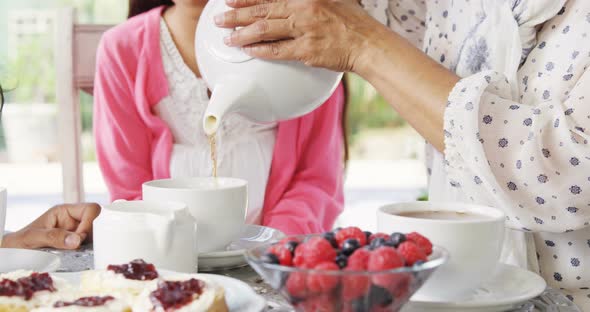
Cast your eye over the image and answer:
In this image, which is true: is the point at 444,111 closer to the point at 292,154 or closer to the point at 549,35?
the point at 549,35

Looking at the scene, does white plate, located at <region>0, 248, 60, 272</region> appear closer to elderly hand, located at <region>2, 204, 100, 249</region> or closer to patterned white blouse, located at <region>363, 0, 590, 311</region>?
elderly hand, located at <region>2, 204, 100, 249</region>

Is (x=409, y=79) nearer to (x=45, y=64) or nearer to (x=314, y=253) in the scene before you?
(x=314, y=253)

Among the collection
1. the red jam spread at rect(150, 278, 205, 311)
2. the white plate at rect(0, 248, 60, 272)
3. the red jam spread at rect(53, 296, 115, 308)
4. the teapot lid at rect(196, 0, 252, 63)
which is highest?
the teapot lid at rect(196, 0, 252, 63)

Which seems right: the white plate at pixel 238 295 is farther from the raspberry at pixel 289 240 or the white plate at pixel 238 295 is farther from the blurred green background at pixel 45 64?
the blurred green background at pixel 45 64

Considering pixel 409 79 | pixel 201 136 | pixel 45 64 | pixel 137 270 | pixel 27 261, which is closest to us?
pixel 137 270

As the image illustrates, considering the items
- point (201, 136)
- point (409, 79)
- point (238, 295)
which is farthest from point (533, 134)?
point (201, 136)

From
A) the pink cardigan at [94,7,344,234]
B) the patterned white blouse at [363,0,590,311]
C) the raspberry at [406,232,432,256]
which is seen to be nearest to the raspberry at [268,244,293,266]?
the raspberry at [406,232,432,256]

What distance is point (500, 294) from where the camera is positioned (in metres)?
0.78

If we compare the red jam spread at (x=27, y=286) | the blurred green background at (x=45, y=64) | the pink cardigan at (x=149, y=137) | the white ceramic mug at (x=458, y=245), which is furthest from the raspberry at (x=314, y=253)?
the blurred green background at (x=45, y=64)

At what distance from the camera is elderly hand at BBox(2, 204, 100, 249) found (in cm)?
101

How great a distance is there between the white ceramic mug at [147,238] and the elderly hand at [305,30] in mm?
308

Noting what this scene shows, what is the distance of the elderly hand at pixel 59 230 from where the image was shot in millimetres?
1013

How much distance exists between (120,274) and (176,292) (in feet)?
0.27

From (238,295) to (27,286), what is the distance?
19 cm
